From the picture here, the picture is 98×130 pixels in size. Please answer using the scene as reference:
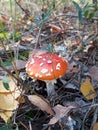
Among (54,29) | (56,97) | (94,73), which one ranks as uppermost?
(54,29)

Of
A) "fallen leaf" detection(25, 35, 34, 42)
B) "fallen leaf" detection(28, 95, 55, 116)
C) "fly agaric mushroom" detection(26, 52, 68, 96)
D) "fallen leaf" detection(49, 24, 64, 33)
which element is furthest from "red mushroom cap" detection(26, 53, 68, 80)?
"fallen leaf" detection(49, 24, 64, 33)

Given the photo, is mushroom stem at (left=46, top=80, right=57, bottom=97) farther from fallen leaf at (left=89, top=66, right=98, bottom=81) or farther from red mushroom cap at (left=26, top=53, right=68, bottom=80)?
fallen leaf at (left=89, top=66, right=98, bottom=81)

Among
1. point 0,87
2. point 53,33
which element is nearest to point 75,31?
point 53,33

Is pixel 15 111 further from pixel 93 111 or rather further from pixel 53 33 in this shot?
pixel 53 33

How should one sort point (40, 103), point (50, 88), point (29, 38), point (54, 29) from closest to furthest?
point (40, 103) → point (50, 88) → point (29, 38) → point (54, 29)

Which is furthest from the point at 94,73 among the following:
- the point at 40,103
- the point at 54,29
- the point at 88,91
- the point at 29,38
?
the point at 54,29

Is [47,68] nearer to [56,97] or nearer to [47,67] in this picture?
[47,67]

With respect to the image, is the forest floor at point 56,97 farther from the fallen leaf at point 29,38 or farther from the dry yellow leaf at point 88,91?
the fallen leaf at point 29,38
